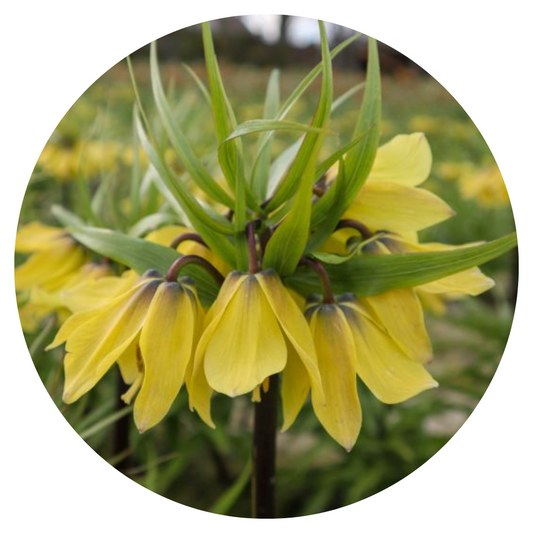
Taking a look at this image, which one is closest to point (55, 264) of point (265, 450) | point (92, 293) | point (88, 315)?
point (92, 293)

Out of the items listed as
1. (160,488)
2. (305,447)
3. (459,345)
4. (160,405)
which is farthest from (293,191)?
(459,345)

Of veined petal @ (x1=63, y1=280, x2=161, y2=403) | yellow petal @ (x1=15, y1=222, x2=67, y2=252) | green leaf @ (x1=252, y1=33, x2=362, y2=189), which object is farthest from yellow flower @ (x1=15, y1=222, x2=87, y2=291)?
green leaf @ (x1=252, y1=33, x2=362, y2=189)

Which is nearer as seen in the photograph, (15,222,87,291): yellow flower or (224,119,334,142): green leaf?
(224,119,334,142): green leaf

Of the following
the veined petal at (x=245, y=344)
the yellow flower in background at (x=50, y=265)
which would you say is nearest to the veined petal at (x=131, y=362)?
the veined petal at (x=245, y=344)

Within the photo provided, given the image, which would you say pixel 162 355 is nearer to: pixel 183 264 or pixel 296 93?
pixel 183 264

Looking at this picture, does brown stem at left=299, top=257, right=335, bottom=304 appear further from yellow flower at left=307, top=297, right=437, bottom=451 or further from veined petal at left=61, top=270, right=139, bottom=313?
veined petal at left=61, top=270, right=139, bottom=313

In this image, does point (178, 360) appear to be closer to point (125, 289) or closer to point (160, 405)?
point (160, 405)
